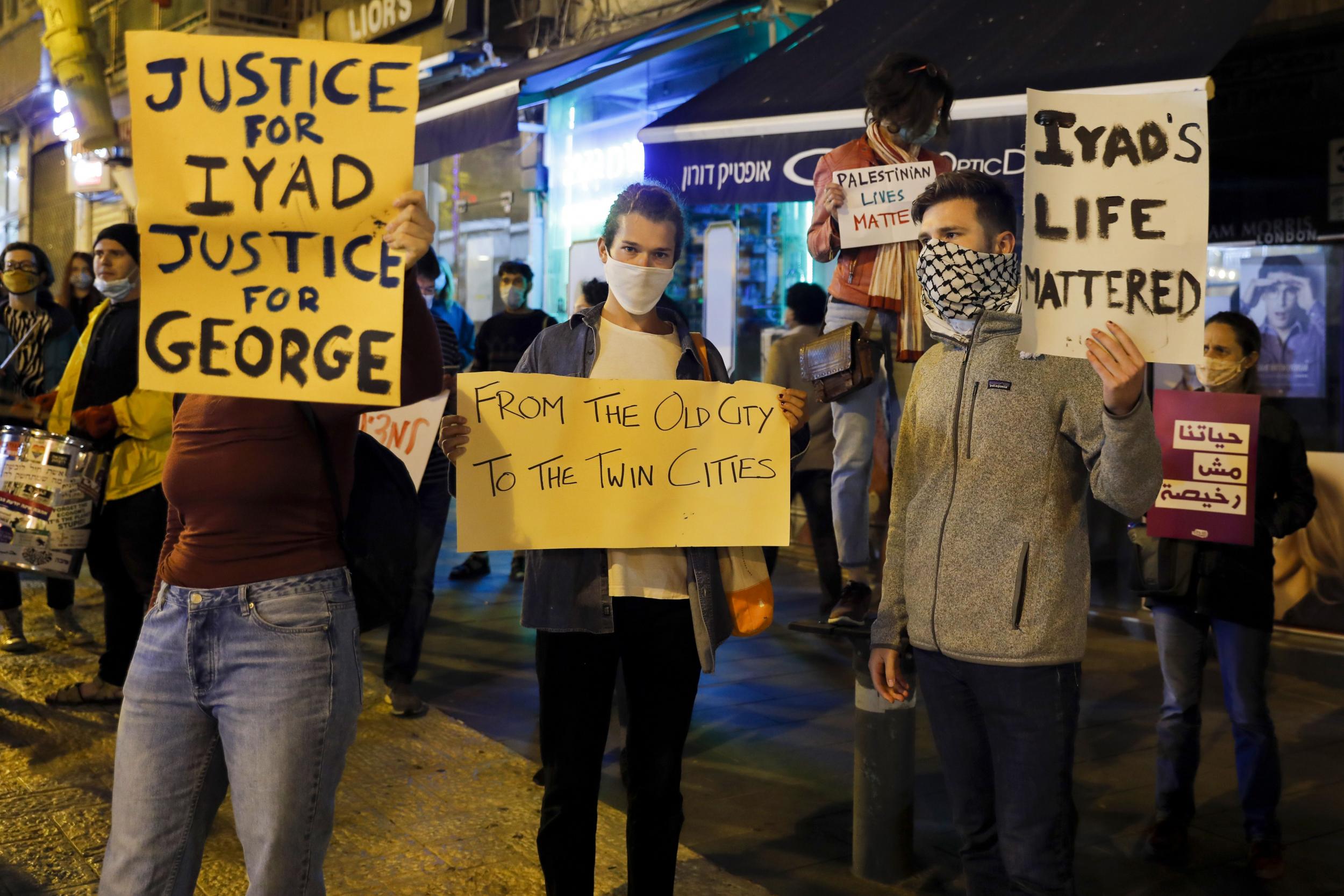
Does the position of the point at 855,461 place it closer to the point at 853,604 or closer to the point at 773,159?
the point at 853,604

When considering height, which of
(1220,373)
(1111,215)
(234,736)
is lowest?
(234,736)

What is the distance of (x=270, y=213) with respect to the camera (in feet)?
8.14

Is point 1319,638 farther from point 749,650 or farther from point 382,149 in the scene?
point 382,149

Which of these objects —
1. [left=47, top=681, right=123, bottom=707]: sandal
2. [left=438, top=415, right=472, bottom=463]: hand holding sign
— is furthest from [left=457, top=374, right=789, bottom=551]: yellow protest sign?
[left=47, top=681, right=123, bottom=707]: sandal

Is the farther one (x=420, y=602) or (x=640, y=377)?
(x=420, y=602)

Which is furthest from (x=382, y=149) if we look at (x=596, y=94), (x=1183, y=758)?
(x=596, y=94)

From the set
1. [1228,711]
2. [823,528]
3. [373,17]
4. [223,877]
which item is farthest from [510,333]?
[373,17]

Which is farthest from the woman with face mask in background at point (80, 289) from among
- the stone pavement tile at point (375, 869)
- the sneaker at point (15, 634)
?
the stone pavement tile at point (375, 869)

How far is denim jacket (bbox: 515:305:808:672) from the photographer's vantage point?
314 centimetres

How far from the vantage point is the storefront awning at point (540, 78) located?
988 cm

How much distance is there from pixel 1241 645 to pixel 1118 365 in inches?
92.2

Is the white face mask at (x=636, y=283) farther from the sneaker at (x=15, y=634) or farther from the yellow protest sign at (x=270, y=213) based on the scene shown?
the sneaker at (x=15, y=634)

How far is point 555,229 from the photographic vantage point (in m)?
13.1

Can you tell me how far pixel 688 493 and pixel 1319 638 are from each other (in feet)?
18.2
